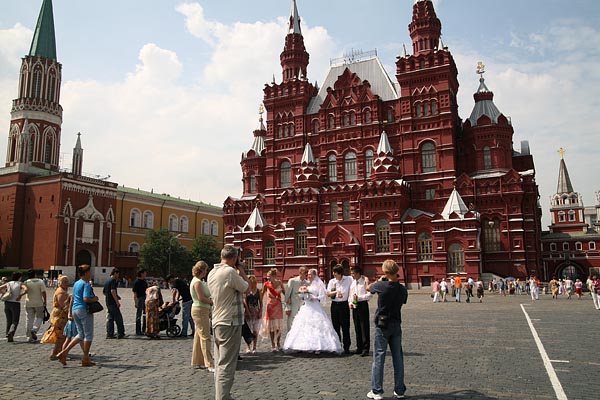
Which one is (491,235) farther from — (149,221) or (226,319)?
(149,221)

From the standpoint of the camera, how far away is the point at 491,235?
4478cm

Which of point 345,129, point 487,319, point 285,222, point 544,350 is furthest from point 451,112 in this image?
point 544,350

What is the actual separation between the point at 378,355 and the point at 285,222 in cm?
4272

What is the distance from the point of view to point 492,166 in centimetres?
4712

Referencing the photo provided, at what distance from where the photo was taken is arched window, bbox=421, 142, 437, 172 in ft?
157

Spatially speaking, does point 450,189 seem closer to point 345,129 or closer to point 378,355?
point 345,129

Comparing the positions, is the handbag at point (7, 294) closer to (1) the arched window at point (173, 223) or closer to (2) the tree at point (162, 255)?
(2) the tree at point (162, 255)

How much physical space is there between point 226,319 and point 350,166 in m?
44.3

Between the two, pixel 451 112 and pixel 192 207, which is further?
pixel 192 207

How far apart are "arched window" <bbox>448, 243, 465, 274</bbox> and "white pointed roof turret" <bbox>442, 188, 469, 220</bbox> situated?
2.70 meters

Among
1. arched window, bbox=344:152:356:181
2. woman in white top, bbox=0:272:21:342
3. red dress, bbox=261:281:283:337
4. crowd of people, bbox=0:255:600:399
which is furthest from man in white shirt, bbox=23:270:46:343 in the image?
arched window, bbox=344:152:356:181

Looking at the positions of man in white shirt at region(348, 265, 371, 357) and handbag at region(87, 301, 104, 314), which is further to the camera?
man in white shirt at region(348, 265, 371, 357)

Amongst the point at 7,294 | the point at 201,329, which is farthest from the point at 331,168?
the point at 201,329

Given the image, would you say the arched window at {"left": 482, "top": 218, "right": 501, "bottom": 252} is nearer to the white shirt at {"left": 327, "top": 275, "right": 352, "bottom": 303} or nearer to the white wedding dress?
the white shirt at {"left": 327, "top": 275, "right": 352, "bottom": 303}
